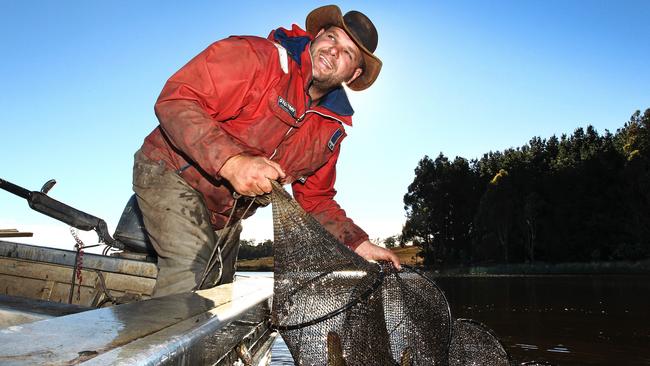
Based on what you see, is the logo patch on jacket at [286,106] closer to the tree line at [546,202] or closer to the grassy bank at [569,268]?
the grassy bank at [569,268]

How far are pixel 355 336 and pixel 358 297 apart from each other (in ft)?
0.84

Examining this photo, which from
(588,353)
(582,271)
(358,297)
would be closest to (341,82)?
(358,297)

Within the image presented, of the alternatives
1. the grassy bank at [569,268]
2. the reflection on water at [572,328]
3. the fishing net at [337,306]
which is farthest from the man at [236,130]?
the grassy bank at [569,268]

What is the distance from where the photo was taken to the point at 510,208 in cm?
5153

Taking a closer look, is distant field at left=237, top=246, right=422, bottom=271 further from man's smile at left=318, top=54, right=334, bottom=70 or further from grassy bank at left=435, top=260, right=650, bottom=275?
man's smile at left=318, top=54, right=334, bottom=70

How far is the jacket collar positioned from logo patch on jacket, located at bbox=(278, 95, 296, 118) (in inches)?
9.4

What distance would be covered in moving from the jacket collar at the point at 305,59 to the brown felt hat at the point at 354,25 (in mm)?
283

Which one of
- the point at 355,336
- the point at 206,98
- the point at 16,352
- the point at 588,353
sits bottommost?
the point at 588,353

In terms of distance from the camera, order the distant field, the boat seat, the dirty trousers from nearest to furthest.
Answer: the dirty trousers, the boat seat, the distant field

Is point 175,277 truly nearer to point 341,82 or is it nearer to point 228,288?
point 228,288

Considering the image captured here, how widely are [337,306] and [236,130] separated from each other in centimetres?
133

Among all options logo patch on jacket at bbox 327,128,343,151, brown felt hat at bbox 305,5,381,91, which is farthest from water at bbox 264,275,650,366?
brown felt hat at bbox 305,5,381,91

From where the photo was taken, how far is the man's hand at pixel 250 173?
2710mm

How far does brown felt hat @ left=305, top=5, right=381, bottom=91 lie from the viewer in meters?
3.77
